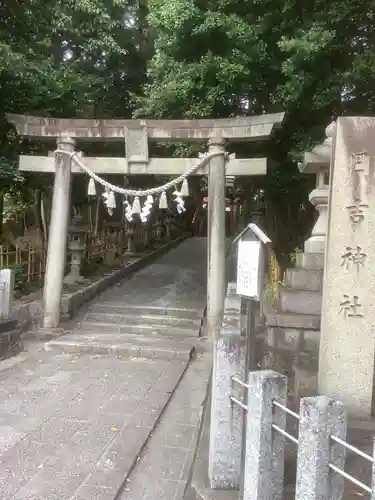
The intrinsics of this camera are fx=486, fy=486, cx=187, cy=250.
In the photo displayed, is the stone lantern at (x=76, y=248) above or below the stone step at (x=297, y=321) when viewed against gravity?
above

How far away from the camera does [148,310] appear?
11.2 m

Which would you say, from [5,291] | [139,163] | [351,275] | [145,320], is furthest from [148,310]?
[351,275]

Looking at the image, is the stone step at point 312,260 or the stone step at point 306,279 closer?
the stone step at point 306,279

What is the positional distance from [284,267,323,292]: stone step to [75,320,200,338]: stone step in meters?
4.45

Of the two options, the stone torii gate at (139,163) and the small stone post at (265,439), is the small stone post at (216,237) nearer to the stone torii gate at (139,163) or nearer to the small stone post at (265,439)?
the stone torii gate at (139,163)

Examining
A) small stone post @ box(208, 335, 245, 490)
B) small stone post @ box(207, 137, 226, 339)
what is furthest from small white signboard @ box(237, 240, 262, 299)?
small stone post @ box(207, 137, 226, 339)

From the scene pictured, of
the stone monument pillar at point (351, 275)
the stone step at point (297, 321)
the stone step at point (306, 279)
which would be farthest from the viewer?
the stone step at point (306, 279)

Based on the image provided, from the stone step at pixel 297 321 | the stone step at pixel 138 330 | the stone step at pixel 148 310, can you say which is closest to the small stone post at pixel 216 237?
the stone step at pixel 138 330

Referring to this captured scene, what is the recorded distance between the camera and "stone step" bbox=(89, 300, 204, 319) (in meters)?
11.0

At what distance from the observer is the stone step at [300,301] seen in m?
5.75

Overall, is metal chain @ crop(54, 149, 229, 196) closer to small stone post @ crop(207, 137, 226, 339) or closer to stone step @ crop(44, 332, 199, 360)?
small stone post @ crop(207, 137, 226, 339)

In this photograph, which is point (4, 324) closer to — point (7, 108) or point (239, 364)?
point (7, 108)

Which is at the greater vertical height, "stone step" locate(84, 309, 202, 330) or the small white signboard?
the small white signboard

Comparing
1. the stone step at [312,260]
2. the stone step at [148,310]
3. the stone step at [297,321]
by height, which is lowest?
the stone step at [148,310]
